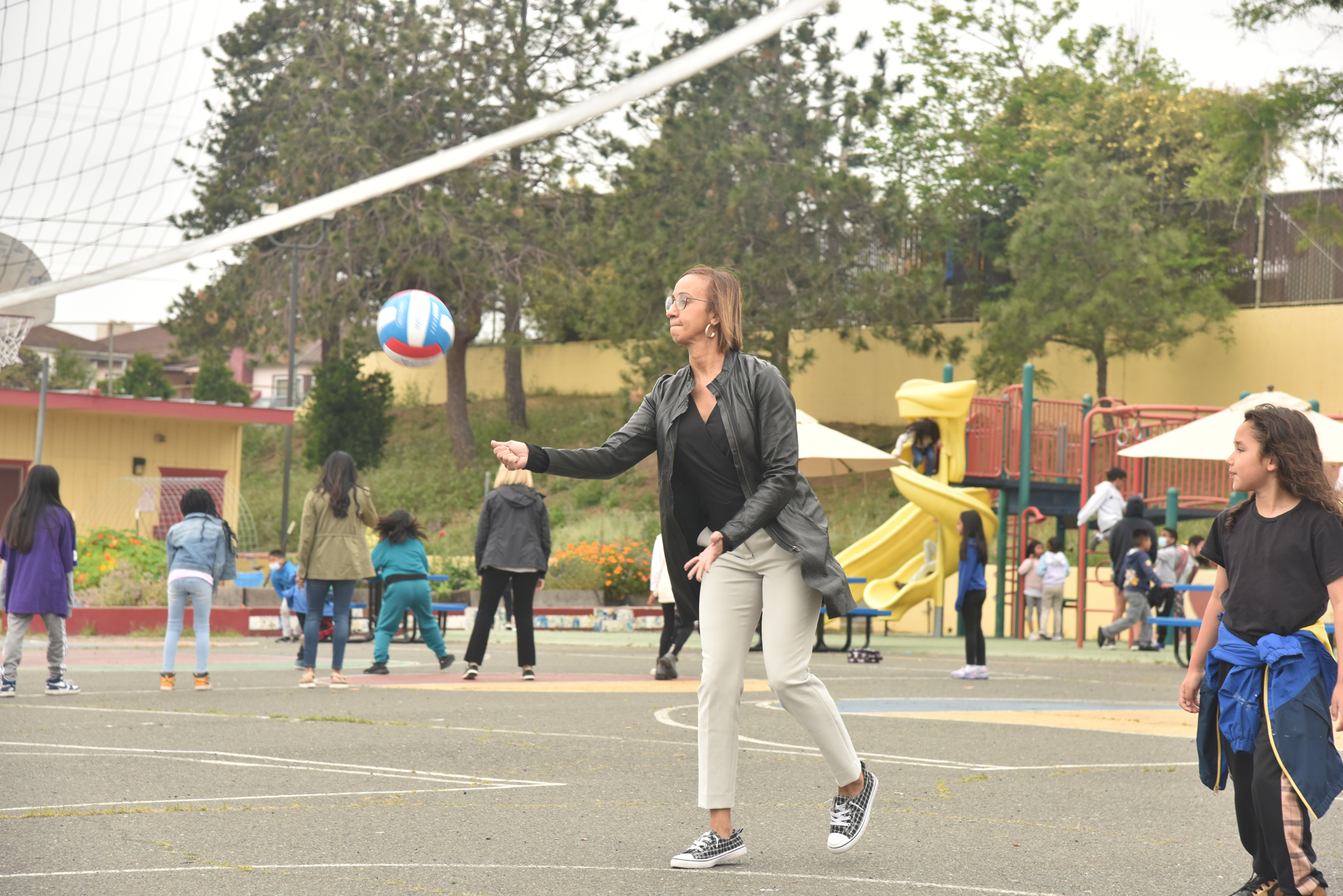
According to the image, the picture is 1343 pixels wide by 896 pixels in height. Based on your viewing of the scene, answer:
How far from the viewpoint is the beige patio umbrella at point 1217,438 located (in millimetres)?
17609

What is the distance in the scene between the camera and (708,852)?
489 cm

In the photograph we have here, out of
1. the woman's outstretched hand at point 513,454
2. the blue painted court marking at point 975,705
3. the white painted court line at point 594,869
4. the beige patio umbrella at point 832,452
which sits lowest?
the blue painted court marking at point 975,705

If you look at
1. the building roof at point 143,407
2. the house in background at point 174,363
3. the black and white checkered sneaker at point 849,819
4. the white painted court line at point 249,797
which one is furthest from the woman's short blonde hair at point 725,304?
the house in background at point 174,363

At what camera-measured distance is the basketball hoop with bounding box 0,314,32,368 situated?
881 centimetres

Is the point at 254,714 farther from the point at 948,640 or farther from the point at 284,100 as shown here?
the point at 284,100

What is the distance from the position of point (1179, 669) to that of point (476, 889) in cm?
1295

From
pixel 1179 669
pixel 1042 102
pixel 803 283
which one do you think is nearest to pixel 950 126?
pixel 1042 102

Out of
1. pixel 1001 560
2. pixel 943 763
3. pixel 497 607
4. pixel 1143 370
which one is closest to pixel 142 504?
pixel 1001 560

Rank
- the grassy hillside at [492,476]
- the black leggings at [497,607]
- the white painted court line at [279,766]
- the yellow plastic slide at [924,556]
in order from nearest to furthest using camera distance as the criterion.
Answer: the white painted court line at [279,766]
the black leggings at [497,607]
the yellow plastic slide at [924,556]
the grassy hillside at [492,476]

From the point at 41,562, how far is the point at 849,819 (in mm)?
7972

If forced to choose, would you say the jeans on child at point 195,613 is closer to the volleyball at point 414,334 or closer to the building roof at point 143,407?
the volleyball at point 414,334

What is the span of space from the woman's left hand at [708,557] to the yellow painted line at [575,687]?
685cm

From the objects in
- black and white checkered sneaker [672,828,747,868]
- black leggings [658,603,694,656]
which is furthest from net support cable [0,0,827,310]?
black leggings [658,603,694,656]

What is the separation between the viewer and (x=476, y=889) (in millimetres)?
4488
